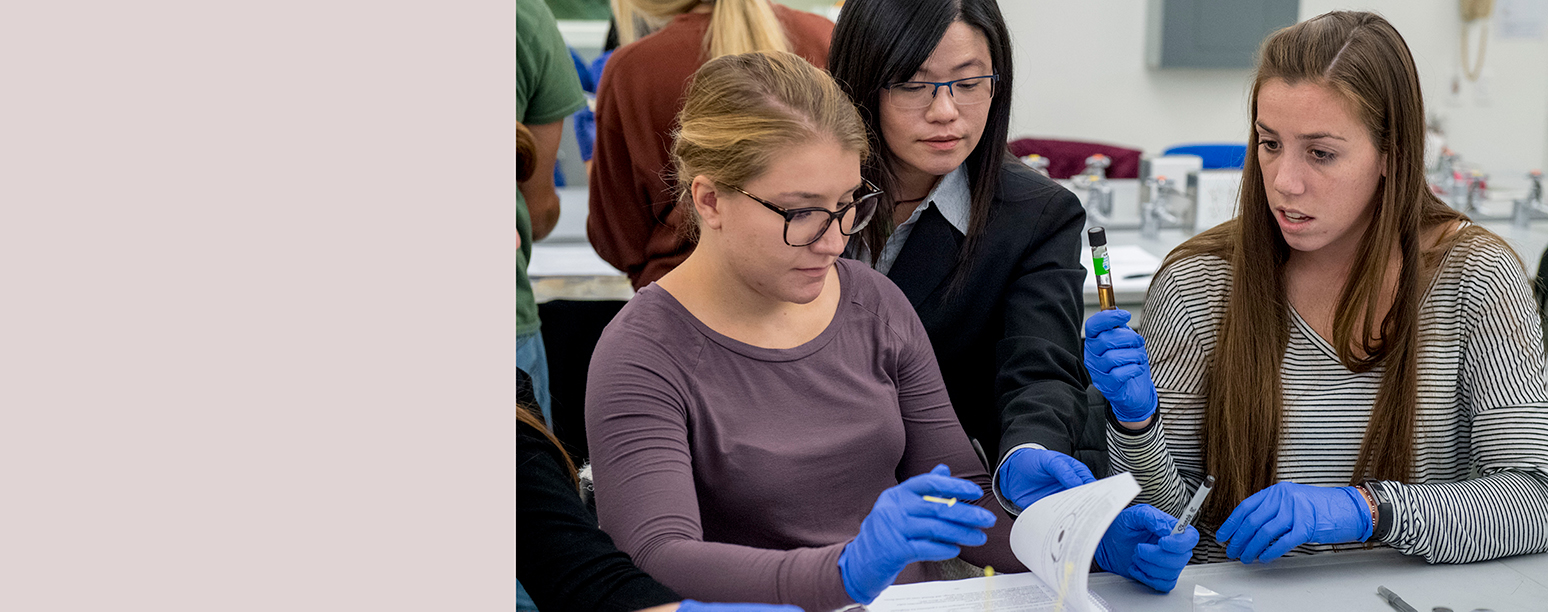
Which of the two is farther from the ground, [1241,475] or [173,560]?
[173,560]

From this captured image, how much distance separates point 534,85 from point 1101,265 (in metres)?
1.05

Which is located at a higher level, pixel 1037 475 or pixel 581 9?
pixel 581 9

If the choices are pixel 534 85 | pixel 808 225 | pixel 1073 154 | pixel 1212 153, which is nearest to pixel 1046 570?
pixel 808 225

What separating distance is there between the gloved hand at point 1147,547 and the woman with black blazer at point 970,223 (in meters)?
0.14

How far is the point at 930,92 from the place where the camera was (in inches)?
51.8

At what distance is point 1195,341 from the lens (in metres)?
1.34

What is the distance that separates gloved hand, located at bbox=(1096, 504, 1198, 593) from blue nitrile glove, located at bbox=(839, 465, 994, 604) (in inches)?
9.4

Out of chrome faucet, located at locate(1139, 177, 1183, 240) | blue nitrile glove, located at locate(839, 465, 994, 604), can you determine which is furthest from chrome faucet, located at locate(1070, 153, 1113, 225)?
blue nitrile glove, located at locate(839, 465, 994, 604)

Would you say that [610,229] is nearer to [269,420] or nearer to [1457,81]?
[269,420]

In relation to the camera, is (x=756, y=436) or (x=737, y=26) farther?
(x=737, y=26)

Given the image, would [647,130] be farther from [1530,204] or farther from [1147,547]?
[1530,204]

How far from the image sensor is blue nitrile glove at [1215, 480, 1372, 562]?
108 cm

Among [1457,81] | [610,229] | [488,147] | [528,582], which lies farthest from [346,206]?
[1457,81]

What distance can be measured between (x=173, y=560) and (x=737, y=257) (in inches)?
28.9
